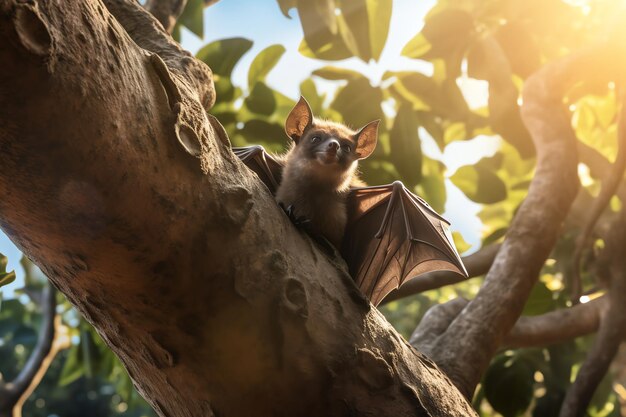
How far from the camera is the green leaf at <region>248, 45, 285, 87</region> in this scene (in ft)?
11.5

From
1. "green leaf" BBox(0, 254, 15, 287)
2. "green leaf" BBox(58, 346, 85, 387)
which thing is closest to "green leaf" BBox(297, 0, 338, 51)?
"green leaf" BBox(0, 254, 15, 287)

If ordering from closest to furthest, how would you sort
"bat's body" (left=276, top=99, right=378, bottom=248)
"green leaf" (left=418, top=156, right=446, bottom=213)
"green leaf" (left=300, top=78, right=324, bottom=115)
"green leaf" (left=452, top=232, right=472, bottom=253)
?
"bat's body" (left=276, top=99, right=378, bottom=248) → "green leaf" (left=418, top=156, right=446, bottom=213) → "green leaf" (left=300, top=78, right=324, bottom=115) → "green leaf" (left=452, top=232, right=472, bottom=253)

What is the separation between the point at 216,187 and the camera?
1.42 meters

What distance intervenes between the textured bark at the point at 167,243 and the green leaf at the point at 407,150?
5.55ft

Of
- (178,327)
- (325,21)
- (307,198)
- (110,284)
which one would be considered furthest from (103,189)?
(325,21)

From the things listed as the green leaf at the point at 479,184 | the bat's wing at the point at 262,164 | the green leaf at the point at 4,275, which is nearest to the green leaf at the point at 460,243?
the green leaf at the point at 479,184

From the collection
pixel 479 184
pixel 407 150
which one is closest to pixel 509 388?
pixel 479 184

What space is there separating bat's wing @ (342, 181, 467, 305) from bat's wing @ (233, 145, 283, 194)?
34 centimetres

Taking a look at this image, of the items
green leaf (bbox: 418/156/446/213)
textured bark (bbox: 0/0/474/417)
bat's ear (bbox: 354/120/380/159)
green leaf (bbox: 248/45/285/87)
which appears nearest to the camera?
textured bark (bbox: 0/0/474/417)

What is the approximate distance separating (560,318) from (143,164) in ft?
8.89

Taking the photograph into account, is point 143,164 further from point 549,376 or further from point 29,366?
point 549,376

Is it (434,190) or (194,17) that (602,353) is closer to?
(434,190)

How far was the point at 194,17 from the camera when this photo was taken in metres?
3.46

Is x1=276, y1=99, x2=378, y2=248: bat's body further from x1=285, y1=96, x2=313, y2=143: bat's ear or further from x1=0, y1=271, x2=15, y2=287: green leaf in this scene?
x1=0, y1=271, x2=15, y2=287: green leaf
